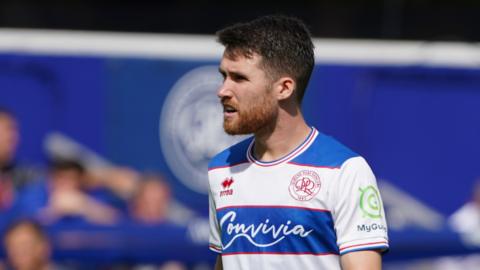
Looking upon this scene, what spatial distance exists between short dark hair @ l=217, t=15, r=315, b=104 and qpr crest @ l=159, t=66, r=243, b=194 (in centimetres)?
562

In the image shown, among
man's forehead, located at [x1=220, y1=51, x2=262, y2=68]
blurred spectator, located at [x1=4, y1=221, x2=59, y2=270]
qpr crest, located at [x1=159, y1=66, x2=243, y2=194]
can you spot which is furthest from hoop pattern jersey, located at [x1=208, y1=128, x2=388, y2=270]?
qpr crest, located at [x1=159, y1=66, x2=243, y2=194]

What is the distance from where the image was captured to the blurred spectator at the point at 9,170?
8.63 metres

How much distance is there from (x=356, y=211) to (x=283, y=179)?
31 centimetres

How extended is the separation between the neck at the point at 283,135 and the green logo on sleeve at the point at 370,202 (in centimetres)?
34

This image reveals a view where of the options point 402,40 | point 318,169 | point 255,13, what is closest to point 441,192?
point 402,40

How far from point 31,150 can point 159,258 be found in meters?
2.97

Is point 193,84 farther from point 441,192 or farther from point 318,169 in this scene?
point 318,169

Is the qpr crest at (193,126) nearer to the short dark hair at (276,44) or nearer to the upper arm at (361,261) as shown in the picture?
the short dark hair at (276,44)

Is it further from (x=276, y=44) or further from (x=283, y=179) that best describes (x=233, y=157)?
(x=276, y=44)

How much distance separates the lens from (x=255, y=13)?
10.4 metres

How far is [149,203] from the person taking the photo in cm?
940

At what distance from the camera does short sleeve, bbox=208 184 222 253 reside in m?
4.48

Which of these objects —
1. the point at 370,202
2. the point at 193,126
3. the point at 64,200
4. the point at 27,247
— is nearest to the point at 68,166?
the point at 64,200

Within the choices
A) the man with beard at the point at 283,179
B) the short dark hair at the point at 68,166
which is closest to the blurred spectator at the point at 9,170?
the short dark hair at the point at 68,166
